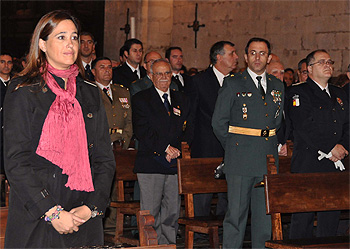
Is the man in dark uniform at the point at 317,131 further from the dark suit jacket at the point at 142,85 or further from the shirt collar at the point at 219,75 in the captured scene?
the dark suit jacket at the point at 142,85

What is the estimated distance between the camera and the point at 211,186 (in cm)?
555

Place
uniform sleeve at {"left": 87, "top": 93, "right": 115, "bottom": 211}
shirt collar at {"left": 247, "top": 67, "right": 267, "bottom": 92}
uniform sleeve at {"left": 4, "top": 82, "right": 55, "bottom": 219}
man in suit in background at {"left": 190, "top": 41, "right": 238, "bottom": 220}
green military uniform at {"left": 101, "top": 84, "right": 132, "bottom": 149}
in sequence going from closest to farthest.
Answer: uniform sleeve at {"left": 4, "top": 82, "right": 55, "bottom": 219} → uniform sleeve at {"left": 87, "top": 93, "right": 115, "bottom": 211} → shirt collar at {"left": 247, "top": 67, "right": 267, "bottom": 92} → man in suit in background at {"left": 190, "top": 41, "right": 238, "bottom": 220} → green military uniform at {"left": 101, "top": 84, "right": 132, "bottom": 149}

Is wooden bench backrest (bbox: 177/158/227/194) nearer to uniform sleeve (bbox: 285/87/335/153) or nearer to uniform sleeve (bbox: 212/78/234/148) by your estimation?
uniform sleeve (bbox: 212/78/234/148)

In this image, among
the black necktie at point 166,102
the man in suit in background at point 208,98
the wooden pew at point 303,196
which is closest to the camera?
the wooden pew at point 303,196

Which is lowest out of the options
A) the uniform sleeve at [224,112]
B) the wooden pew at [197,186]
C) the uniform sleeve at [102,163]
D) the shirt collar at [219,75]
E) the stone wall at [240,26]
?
the wooden pew at [197,186]

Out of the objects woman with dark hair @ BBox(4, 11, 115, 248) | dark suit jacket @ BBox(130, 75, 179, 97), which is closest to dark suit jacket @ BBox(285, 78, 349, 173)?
dark suit jacket @ BBox(130, 75, 179, 97)

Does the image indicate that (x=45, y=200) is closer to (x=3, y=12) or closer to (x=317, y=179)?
(x=317, y=179)

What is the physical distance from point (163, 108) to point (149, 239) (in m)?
3.17

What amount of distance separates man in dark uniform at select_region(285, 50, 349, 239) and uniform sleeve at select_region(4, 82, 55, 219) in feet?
10.6

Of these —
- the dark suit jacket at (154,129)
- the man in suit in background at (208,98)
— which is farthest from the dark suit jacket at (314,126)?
the dark suit jacket at (154,129)

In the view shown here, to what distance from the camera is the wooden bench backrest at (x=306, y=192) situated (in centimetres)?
457

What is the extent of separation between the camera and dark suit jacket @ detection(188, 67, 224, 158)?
641 centimetres

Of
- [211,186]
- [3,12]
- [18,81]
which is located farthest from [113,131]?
[3,12]

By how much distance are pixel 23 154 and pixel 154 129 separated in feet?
10.1
